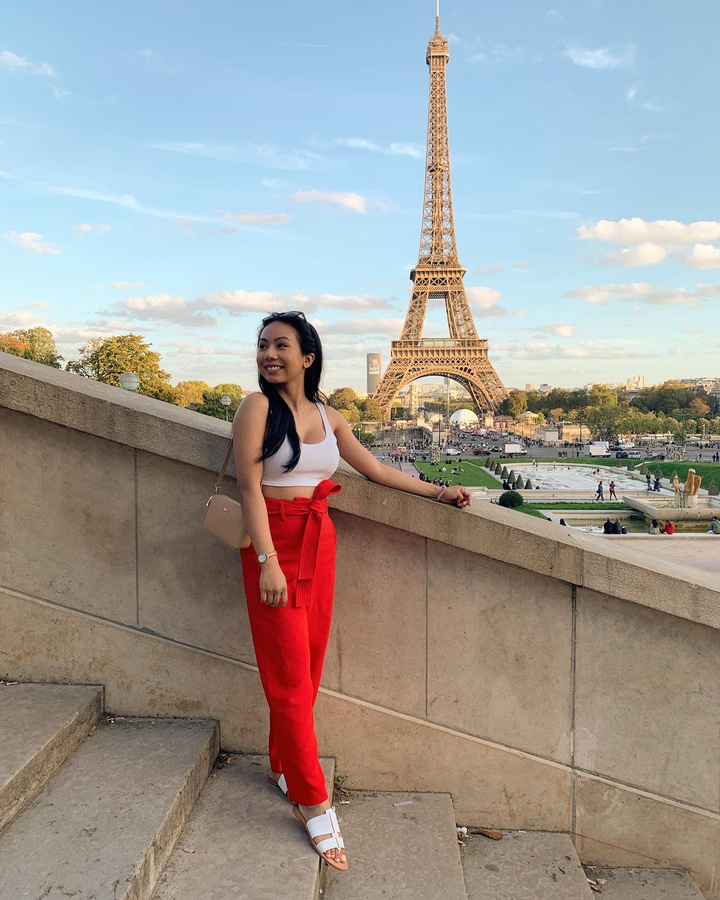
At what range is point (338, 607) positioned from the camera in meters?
3.18

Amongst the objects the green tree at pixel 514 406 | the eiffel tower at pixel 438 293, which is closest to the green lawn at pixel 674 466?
the eiffel tower at pixel 438 293

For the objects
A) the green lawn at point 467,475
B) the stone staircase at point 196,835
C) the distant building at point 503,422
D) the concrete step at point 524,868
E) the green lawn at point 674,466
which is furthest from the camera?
the distant building at point 503,422

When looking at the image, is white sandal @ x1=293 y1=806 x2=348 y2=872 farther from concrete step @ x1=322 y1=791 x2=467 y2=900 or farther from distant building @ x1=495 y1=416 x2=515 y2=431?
distant building @ x1=495 y1=416 x2=515 y2=431

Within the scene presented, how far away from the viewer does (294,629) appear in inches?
97.6

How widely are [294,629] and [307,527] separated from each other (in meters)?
0.38

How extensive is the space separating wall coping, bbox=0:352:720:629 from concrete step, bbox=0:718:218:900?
3.96ft

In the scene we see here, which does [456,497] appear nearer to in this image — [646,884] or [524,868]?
[524,868]

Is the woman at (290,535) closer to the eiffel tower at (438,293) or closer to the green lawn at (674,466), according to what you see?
the green lawn at (674,466)

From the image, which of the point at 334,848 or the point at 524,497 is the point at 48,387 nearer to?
the point at 334,848

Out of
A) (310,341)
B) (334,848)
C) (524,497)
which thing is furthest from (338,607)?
(524,497)

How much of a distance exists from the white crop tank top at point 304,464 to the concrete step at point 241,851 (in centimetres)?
130

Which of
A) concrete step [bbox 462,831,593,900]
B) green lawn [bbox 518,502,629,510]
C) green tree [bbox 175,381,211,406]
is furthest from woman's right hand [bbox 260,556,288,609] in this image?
green tree [bbox 175,381,211,406]

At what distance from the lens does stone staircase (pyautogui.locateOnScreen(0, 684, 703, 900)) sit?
217 centimetres

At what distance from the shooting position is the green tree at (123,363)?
149 ft
